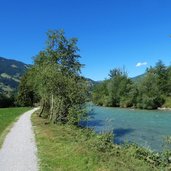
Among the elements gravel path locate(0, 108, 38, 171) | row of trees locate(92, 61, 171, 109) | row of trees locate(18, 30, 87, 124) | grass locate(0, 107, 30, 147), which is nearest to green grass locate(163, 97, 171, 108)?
row of trees locate(92, 61, 171, 109)

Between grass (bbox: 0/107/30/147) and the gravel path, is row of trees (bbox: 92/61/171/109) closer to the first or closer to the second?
grass (bbox: 0/107/30/147)

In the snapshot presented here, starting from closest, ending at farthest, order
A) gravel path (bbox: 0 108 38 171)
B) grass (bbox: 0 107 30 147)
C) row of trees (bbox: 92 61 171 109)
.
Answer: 1. gravel path (bbox: 0 108 38 171)
2. grass (bbox: 0 107 30 147)
3. row of trees (bbox: 92 61 171 109)

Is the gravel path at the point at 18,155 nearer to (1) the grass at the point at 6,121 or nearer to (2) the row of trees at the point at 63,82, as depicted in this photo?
(1) the grass at the point at 6,121

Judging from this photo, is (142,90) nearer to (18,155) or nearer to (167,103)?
(167,103)

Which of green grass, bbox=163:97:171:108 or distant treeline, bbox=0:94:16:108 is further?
distant treeline, bbox=0:94:16:108

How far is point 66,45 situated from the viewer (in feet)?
151

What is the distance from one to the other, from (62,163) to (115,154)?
13.8 ft

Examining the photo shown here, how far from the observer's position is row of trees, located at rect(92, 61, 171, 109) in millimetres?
115750

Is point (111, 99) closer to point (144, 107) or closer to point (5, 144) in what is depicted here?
point (144, 107)

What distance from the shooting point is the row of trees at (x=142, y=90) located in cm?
11575

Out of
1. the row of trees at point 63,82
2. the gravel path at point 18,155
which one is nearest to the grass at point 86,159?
the gravel path at point 18,155

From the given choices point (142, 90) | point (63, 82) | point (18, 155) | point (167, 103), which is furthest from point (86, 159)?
point (142, 90)

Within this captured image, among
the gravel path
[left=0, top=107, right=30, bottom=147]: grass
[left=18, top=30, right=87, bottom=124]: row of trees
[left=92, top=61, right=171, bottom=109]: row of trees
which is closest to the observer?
the gravel path

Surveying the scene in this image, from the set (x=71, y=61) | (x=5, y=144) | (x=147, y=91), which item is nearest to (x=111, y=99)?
(x=147, y=91)
